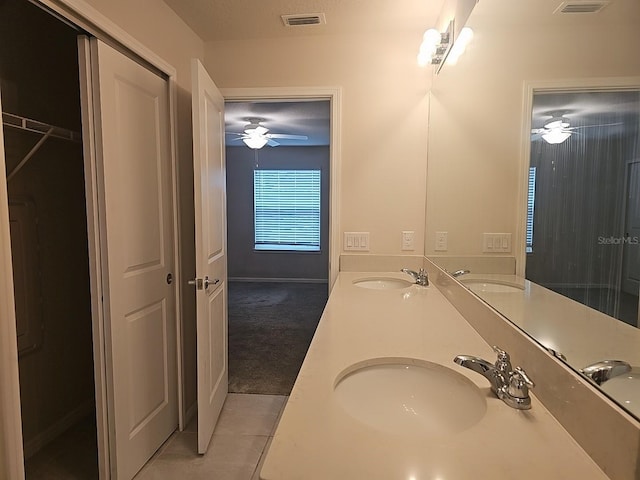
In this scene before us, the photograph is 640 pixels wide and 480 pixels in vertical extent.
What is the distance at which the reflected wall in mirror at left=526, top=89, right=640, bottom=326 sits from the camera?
63cm

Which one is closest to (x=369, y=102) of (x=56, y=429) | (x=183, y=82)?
(x=183, y=82)

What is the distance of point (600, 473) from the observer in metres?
0.57

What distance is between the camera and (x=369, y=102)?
225 centimetres

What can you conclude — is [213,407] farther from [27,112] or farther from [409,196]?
[27,112]

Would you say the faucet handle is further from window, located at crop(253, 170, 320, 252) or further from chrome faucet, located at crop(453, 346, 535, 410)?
window, located at crop(253, 170, 320, 252)

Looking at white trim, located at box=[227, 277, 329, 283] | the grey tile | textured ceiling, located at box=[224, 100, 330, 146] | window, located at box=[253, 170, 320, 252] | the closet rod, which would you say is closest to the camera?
the closet rod

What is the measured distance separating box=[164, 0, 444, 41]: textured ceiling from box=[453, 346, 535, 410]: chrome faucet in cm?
187

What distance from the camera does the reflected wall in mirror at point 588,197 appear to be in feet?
2.05

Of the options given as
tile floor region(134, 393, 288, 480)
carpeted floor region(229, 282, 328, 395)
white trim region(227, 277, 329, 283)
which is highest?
white trim region(227, 277, 329, 283)

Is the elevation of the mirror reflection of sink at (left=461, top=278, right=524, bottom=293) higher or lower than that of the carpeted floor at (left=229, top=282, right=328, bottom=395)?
higher

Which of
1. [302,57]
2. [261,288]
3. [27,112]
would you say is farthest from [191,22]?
[261,288]

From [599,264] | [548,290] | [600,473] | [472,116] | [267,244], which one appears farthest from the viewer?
[267,244]

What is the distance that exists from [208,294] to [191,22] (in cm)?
162

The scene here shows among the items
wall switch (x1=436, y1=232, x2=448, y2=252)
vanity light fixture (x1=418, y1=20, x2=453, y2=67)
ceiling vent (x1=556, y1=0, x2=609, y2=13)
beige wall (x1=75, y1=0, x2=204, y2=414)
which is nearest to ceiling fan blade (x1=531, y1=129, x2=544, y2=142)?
ceiling vent (x1=556, y1=0, x2=609, y2=13)
